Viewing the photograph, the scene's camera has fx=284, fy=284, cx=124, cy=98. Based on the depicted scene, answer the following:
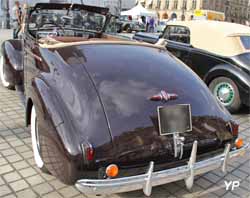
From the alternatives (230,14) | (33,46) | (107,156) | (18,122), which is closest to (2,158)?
(18,122)

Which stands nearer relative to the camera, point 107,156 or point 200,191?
point 107,156

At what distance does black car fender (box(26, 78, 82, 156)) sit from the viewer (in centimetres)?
209

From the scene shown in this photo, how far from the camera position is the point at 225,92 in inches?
211

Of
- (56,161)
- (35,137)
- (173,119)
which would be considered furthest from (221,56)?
(56,161)

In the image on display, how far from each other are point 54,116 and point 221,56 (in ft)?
13.5

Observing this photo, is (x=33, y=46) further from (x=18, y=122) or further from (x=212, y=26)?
(x=212, y=26)

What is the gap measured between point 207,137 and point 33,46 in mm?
2201

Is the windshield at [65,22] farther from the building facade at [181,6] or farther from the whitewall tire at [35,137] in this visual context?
the building facade at [181,6]

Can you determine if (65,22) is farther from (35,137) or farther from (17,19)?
(17,19)

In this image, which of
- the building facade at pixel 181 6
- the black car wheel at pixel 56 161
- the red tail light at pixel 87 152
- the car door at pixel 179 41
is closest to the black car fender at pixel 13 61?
the black car wheel at pixel 56 161

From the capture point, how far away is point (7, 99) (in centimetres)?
512

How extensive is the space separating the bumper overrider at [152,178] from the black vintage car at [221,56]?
2.87 m

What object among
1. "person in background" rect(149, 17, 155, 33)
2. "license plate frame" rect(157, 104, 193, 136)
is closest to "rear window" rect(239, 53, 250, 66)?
"license plate frame" rect(157, 104, 193, 136)

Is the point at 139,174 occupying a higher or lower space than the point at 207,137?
lower
